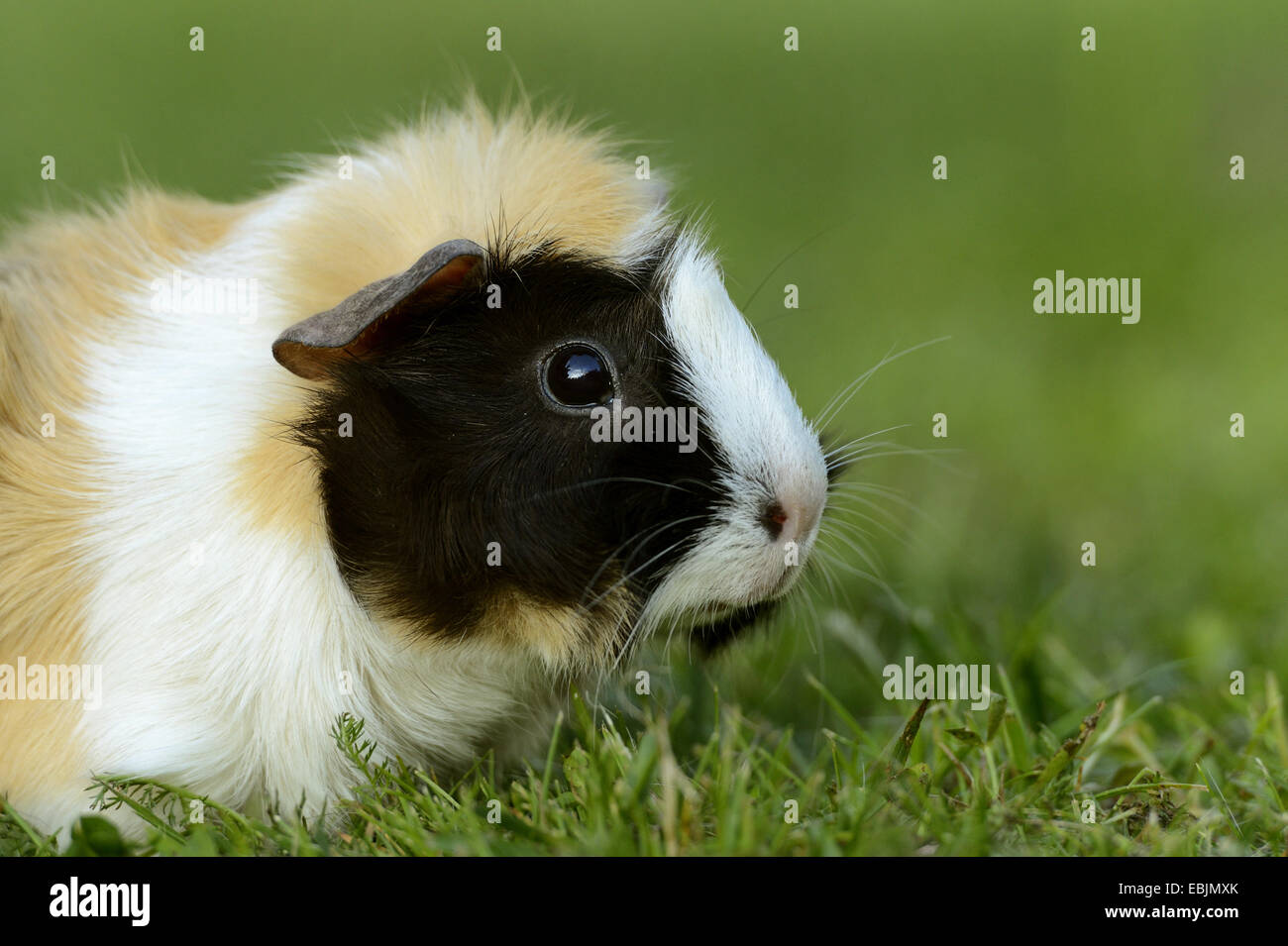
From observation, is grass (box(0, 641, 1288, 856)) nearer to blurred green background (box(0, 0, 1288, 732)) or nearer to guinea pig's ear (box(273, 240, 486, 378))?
guinea pig's ear (box(273, 240, 486, 378))

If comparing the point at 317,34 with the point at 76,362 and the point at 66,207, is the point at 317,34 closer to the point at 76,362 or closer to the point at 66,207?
the point at 66,207

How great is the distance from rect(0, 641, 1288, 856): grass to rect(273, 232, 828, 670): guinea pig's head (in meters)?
0.25

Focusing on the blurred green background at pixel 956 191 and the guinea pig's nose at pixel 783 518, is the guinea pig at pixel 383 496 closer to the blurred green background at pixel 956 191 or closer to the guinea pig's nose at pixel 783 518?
the guinea pig's nose at pixel 783 518

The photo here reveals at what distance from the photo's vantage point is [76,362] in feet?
7.40

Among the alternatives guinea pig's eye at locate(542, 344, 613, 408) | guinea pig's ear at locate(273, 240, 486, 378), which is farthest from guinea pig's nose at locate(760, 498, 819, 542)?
guinea pig's ear at locate(273, 240, 486, 378)

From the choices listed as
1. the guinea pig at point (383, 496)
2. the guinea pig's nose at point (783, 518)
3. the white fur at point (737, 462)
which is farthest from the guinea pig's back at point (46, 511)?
the guinea pig's nose at point (783, 518)

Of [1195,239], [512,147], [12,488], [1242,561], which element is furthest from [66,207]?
[1195,239]

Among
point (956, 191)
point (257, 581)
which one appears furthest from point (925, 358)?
point (257, 581)

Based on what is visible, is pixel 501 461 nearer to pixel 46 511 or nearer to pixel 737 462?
pixel 737 462

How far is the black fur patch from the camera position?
6.56ft

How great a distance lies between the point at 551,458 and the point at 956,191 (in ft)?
15.1

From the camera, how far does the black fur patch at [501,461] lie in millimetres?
2000

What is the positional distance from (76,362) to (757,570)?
53.1 inches
